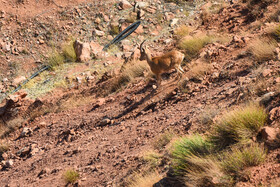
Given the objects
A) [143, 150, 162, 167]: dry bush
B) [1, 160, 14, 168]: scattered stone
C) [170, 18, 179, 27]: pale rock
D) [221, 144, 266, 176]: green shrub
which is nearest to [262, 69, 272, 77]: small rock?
[221, 144, 266, 176]: green shrub

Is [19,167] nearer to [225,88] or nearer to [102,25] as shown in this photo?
[225,88]

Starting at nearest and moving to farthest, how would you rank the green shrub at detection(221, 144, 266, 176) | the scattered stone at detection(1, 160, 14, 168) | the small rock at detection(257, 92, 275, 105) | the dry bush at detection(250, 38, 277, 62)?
1. the green shrub at detection(221, 144, 266, 176)
2. the small rock at detection(257, 92, 275, 105)
3. the dry bush at detection(250, 38, 277, 62)
4. the scattered stone at detection(1, 160, 14, 168)

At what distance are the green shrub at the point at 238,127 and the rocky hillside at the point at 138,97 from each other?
0.06 feet

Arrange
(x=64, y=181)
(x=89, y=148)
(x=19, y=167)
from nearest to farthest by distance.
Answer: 1. (x=64, y=181)
2. (x=89, y=148)
3. (x=19, y=167)

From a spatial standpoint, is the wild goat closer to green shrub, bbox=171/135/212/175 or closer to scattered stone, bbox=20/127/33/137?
green shrub, bbox=171/135/212/175

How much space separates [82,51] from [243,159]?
11.1 metres

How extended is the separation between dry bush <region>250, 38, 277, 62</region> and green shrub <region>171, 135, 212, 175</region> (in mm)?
3714

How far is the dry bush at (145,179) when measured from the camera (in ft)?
15.0

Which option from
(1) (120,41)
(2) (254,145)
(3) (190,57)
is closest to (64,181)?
(2) (254,145)

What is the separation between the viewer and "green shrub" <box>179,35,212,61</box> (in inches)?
394

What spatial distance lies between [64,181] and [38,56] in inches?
393

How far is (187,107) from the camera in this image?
7.13 meters

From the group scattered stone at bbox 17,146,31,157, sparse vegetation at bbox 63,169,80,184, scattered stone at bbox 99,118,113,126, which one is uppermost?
sparse vegetation at bbox 63,169,80,184

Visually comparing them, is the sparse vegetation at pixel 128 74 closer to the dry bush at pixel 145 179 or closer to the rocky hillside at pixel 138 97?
the rocky hillside at pixel 138 97
